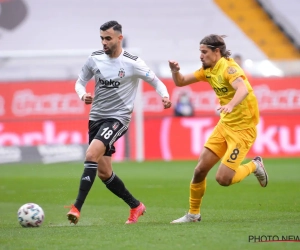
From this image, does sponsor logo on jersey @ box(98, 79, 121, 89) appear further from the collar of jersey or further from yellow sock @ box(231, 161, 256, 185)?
yellow sock @ box(231, 161, 256, 185)

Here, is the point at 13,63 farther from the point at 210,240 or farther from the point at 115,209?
the point at 210,240

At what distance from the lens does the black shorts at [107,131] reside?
796 centimetres

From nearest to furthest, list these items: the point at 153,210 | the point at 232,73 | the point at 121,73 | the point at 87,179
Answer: the point at 232,73
the point at 87,179
the point at 121,73
the point at 153,210

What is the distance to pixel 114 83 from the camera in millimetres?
8195

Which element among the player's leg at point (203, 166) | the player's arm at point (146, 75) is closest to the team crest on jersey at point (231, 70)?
the player's leg at point (203, 166)

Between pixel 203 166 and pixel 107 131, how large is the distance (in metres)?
1.12

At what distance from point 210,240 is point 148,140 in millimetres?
13686

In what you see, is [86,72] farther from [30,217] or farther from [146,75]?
[30,217]

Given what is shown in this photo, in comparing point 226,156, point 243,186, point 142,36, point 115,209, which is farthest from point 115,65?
point 142,36

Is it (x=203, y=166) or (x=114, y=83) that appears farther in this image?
(x=114, y=83)

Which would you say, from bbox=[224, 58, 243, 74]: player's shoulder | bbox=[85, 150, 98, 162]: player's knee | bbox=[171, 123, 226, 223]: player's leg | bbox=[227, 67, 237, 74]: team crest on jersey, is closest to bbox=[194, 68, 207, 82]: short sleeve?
bbox=[224, 58, 243, 74]: player's shoulder

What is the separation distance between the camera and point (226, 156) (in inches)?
309

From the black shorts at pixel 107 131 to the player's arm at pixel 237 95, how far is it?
1.41 metres

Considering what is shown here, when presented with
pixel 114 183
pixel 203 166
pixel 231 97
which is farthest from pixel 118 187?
pixel 231 97
